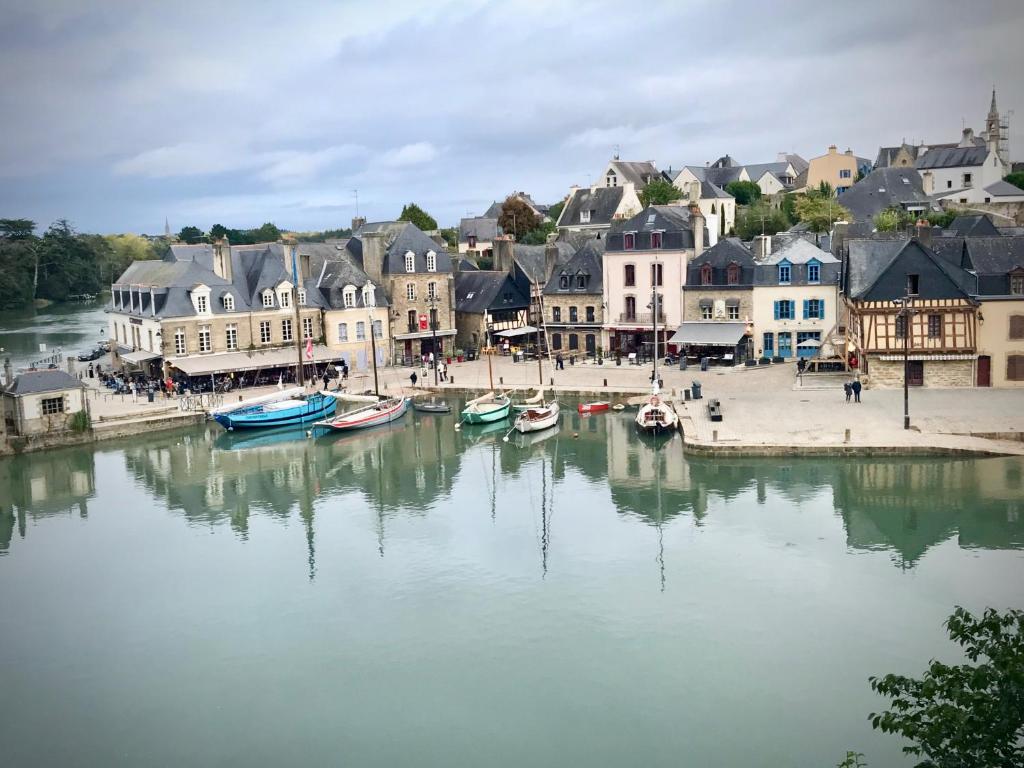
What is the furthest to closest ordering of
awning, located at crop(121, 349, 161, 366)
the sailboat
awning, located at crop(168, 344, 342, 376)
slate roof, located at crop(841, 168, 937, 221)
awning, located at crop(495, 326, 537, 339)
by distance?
Result: slate roof, located at crop(841, 168, 937, 221)
awning, located at crop(495, 326, 537, 339)
awning, located at crop(121, 349, 161, 366)
awning, located at crop(168, 344, 342, 376)
the sailboat

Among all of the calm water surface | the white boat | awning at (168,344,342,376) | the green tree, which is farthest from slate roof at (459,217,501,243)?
the calm water surface

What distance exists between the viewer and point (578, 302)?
47.5 meters

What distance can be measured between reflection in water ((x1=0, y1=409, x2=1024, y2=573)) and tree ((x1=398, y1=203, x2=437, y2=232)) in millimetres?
42979

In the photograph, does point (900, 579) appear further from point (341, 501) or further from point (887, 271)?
point (887, 271)

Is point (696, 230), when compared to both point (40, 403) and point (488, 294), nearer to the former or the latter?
point (488, 294)

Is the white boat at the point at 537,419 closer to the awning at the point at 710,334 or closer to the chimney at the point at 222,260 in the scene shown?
the awning at the point at 710,334

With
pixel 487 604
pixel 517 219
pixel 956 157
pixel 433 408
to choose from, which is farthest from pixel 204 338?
pixel 956 157

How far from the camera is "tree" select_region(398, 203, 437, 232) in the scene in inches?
3059

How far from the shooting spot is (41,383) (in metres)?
33.5

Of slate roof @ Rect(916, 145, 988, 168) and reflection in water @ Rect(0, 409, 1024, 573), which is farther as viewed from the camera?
slate roof @ Rect(916, 145, 988, 168)

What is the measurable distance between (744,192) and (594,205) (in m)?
15.6

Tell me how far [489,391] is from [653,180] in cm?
4180

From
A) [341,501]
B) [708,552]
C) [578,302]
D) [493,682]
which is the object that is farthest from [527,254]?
[493,682]

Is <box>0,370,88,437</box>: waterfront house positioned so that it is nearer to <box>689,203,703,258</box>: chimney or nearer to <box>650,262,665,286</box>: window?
<box>650,262,665,286</box>: window
